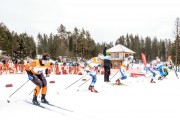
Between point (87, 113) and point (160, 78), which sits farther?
point (160, 78)

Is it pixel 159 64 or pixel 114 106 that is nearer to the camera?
pixel 114 106

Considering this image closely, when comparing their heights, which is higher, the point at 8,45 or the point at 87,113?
the point at 8,45

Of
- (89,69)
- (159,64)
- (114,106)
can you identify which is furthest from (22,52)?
(114,106)

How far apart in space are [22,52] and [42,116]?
55101mm

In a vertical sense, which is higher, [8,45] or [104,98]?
[8,45]

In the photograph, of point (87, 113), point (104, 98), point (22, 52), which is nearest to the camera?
point (87, 113)

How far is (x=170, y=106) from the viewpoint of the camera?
814 cm

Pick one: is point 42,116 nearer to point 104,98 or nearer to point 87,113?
point 87,113

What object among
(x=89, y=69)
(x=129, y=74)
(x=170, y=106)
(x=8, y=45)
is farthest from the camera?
(x=8, y=45)

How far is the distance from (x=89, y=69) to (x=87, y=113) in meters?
4.86

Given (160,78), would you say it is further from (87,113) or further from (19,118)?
(19,118)

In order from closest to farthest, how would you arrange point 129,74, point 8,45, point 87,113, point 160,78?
point 87,113
point 160,78
point 129,74
point 8,45

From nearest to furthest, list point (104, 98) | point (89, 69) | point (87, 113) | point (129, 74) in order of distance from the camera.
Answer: point (87, 113)
point (104, 98)
point (89, 69)
point (129, 74)

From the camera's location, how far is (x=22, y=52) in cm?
5991
